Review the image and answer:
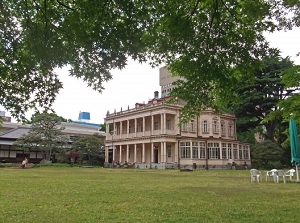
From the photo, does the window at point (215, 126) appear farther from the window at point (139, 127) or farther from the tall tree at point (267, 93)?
the window at point (139, 127)

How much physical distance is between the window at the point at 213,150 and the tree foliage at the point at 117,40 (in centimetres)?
3299

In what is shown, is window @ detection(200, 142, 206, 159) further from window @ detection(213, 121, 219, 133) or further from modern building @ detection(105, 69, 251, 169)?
window @ detection(213, 121, 219, 133)

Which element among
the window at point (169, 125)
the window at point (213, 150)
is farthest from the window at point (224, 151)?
the window at point (169, 125)

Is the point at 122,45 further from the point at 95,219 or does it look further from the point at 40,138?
the point at 40,138

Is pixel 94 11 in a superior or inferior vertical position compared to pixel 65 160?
superior

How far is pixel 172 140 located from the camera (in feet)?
128

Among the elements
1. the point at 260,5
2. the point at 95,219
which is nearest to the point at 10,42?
the point at 95,219

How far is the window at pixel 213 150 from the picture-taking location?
39431mm

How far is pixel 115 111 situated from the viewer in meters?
48.6

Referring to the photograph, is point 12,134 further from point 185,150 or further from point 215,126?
point 215,126

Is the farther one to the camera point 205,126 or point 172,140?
point 205,126

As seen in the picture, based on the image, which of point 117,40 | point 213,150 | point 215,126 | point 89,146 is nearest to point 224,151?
point 213,150

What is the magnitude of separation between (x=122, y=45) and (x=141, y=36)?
47 cm

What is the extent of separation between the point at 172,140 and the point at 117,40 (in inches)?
1329
